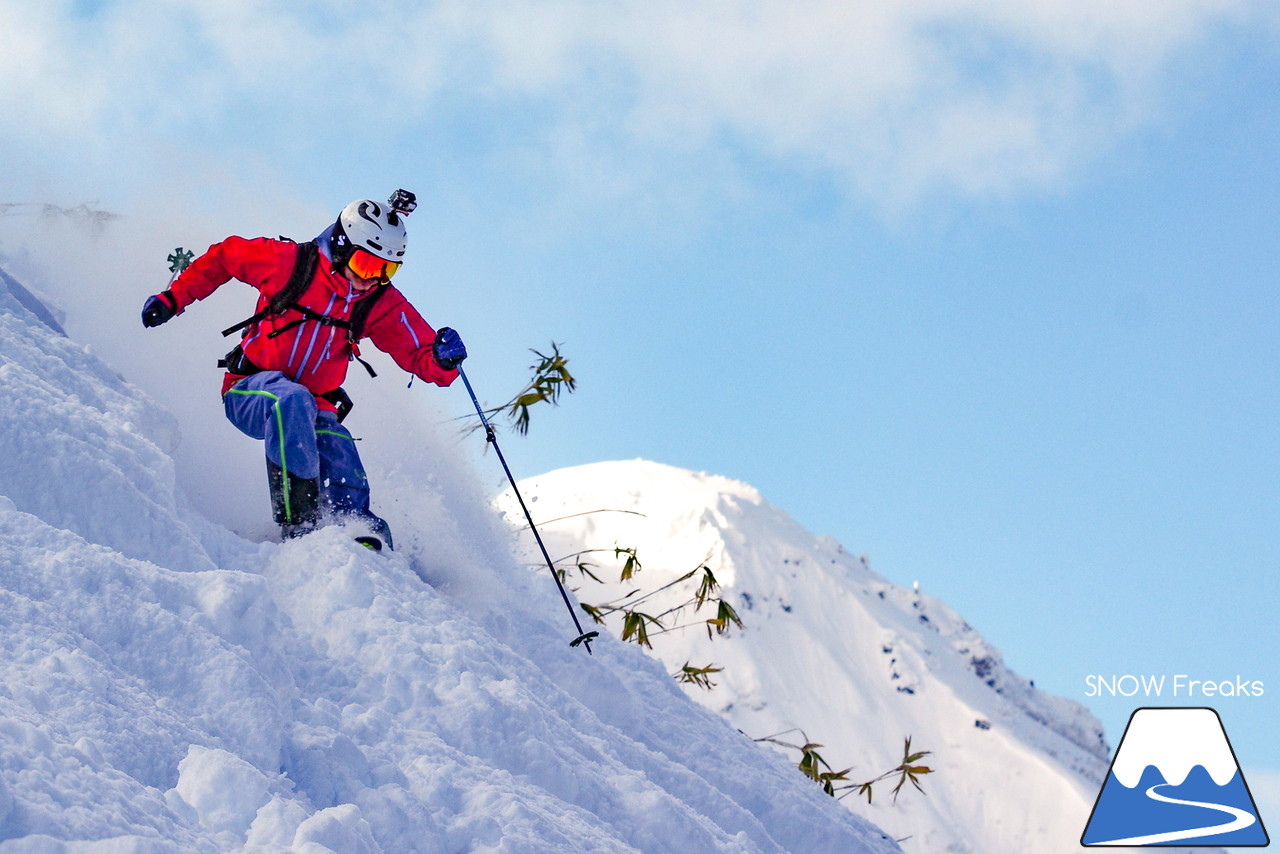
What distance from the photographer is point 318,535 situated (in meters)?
4.03

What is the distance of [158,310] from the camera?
4.66 m

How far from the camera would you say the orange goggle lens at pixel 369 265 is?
15.8ft

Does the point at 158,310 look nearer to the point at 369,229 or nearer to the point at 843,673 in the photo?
the point at 369,229

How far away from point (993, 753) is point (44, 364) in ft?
259

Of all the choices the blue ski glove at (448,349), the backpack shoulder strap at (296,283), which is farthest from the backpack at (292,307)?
the blue ski glove at (448,349)

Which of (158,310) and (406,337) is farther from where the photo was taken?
(406,337)

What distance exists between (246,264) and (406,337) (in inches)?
29.5

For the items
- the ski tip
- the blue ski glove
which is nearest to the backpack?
the blue ski glove

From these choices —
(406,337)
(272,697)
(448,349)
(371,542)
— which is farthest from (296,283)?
(272,697)

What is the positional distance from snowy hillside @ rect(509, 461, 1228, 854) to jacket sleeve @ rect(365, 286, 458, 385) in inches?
2220

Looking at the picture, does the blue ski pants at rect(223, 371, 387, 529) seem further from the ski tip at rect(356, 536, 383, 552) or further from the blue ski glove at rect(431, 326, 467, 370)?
the blue ski glove at rect(431, 326, 467, 370)

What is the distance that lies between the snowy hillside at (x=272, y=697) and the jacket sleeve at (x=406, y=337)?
75 centimetres

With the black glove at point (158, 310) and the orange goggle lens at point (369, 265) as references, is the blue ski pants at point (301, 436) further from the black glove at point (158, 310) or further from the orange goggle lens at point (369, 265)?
the orange goggle lens at point (369, 265)

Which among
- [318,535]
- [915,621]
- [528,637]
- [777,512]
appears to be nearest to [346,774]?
[318,535]
